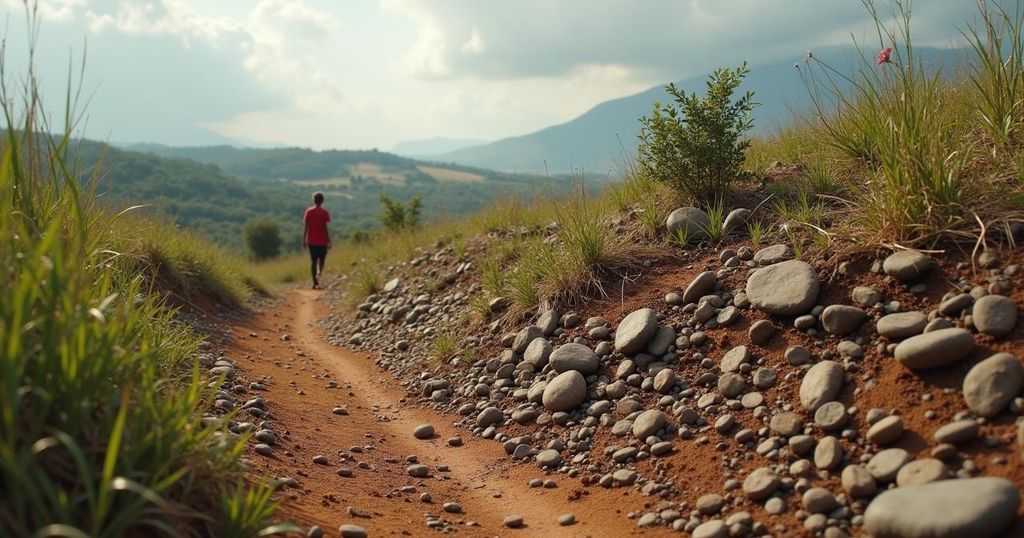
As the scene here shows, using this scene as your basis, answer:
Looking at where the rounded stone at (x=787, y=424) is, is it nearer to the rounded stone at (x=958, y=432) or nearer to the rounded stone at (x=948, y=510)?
the rounded stone at (x=958, y=432)

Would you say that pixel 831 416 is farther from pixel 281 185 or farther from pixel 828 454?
pixel 281 185

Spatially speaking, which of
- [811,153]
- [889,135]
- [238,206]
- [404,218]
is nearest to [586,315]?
[889,135]

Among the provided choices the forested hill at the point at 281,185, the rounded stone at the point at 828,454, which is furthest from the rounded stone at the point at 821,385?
the forested hill at the point at 281,185

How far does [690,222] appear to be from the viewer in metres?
6.38

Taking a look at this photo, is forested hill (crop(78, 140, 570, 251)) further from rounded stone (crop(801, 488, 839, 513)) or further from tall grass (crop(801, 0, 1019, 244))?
rounded stone (crop(801, 488, 839, 513))

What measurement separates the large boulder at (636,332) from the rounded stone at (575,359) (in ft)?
0.75

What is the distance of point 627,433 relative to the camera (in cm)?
459

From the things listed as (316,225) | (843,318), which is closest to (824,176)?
(843,318)

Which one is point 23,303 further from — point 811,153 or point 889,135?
point 811,153

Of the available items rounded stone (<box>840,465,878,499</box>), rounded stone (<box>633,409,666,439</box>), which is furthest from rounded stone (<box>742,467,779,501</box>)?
rounded stone (<box>633,409,666,439</box>)

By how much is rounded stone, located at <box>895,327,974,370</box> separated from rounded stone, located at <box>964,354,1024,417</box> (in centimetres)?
17

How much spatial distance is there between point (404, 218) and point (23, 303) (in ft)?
58.1

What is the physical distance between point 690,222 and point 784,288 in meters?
1.80

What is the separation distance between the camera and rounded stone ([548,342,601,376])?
537 centimetres
